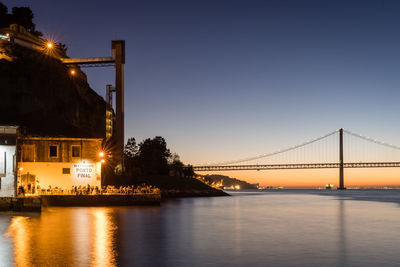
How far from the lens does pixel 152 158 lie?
105438mm

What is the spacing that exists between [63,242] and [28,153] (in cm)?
3058

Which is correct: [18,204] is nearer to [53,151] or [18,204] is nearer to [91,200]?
[91,200]

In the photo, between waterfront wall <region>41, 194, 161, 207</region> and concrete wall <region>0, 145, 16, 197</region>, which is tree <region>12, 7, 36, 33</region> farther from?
concrete wall <region>0, 145, 16, 197</region>

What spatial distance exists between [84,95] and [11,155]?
4757 cm

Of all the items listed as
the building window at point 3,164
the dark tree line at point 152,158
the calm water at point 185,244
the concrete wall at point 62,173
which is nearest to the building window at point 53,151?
the concrete wall at point 62,173

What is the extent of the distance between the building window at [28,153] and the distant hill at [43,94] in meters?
4.74

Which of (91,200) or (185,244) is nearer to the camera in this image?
(185,244)

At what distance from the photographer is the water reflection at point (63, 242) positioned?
15.8 meters

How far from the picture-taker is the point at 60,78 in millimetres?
75625

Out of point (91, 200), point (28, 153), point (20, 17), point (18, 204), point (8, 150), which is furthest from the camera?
point (20, 17)

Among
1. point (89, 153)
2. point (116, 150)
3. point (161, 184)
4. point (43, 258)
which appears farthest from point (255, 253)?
point (161, 184)

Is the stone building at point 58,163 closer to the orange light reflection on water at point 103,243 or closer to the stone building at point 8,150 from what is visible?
the stone building at point 8,150

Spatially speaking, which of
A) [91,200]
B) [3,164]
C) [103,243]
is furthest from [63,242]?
[91,200]

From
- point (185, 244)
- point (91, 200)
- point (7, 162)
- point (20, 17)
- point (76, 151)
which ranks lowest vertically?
point (91, 200)
